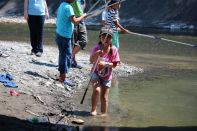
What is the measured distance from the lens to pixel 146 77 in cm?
1291

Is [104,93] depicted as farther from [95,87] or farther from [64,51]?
[64,51]

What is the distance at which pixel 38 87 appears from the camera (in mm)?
10258

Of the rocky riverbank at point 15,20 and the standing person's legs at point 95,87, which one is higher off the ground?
the standing person's legs at point 95,87

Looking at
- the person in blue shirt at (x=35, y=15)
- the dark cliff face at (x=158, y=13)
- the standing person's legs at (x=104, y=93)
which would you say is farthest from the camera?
the dark cliff face at (x=158, y=13)

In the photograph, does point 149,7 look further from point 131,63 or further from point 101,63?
point 101,63

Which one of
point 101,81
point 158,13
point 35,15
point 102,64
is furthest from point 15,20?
point 102,64

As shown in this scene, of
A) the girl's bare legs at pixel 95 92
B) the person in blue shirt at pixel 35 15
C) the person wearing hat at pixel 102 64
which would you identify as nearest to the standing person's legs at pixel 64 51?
the person wearing hat at pixel 102 64

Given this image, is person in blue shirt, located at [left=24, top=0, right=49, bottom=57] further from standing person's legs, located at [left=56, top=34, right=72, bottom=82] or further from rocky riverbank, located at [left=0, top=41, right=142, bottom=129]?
standing person's legs, located at [left=56, top=34, right=72, bottom=82]

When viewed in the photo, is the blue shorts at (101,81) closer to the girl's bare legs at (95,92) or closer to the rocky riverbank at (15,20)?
the girl's bare legs at (95,92)

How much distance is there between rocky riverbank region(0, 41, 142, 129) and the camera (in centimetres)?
840

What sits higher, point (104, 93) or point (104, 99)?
point (104, 93)

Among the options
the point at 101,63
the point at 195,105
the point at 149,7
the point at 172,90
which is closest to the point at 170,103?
the point at 195,105

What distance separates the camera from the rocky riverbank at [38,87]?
840cm

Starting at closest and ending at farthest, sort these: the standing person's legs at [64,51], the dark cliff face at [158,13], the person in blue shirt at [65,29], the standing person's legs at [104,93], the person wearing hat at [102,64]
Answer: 1. the person wearing hat at [102,64]
2. the standing person's legs at [104,93]
3. the person in blue shirt at [65,29]
4. the standing person's legs at [64,51]
5. the dark cliff face at [158,13]
